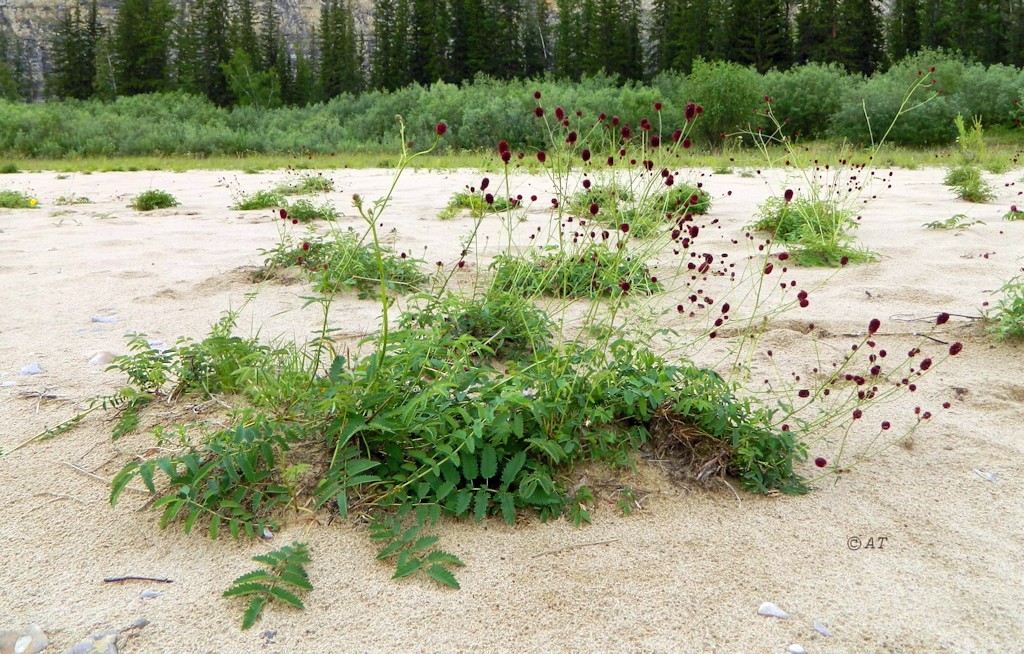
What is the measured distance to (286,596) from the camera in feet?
4.73

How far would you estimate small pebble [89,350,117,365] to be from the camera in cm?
266

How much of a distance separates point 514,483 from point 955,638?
0.94 meters

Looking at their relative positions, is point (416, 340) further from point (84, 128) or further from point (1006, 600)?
point (84, 128)

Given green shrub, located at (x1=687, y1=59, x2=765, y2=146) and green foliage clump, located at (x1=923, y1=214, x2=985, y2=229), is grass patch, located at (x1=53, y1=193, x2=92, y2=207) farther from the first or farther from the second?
green shrub, located at (x1=687, y1=59, x2=765, y2=146)

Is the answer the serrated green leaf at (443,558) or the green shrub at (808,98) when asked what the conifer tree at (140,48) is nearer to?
the green shrub at (808,98)

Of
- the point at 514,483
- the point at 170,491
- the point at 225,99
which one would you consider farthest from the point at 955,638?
the point at 225,99

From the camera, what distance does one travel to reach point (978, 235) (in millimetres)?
4684

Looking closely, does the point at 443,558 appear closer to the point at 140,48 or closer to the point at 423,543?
the point at 423,543

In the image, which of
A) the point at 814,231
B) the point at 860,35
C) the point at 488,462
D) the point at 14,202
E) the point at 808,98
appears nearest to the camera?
the point at 488,462

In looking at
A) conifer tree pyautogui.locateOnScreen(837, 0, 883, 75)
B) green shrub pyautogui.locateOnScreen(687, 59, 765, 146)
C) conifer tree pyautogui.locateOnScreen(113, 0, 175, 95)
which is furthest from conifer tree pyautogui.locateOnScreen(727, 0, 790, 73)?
conifer tree pyautogui.locateOnScreen(113, 0, 175, 95)

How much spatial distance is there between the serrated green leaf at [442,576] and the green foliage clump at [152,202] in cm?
645

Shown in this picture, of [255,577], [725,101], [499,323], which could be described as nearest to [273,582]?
[255,577]

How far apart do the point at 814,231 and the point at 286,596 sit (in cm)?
379

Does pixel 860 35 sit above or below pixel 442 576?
above
